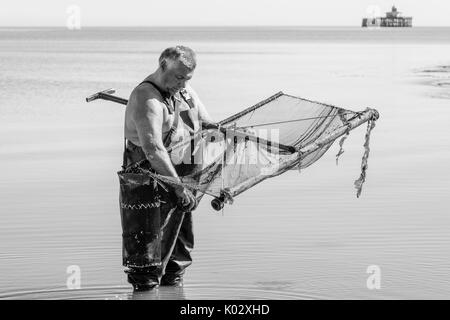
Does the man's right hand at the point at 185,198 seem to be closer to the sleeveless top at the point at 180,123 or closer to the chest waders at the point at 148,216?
the chest waders at the point at 148,216

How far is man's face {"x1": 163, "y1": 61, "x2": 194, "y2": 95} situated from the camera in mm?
6027

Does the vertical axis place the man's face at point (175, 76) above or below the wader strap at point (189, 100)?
above

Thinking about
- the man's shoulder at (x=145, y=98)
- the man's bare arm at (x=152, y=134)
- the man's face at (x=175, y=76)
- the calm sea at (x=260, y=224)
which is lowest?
the calm sea at (x=260, y=224)

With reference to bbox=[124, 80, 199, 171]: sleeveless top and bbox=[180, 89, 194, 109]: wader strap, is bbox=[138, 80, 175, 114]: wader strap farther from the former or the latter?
bbox=[180, 89, 194, 109]: wader strap

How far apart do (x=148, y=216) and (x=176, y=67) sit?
839 mm

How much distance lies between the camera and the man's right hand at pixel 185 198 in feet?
20.3

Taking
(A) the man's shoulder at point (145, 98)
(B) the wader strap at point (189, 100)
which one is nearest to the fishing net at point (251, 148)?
(B) the wader strap at point (189, 100)

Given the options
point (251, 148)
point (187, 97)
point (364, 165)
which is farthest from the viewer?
point (364, 165)

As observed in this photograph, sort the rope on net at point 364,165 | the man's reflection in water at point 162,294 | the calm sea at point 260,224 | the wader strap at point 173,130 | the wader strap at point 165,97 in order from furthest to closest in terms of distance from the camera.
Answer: the rope on net at point 364,165, the calm sea at point 260,224, the man's reflection in water at point 162,294, the wader strap at point 173,130, the wader strap at point 165,97

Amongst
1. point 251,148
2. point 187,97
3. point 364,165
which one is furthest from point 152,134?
point 364,165

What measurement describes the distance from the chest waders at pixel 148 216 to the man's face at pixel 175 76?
8 cm

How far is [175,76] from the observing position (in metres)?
6.07

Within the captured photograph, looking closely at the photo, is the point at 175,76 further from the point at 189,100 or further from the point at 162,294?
the point at 162,294

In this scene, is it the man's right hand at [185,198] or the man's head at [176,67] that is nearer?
the man's head at [176,67]
